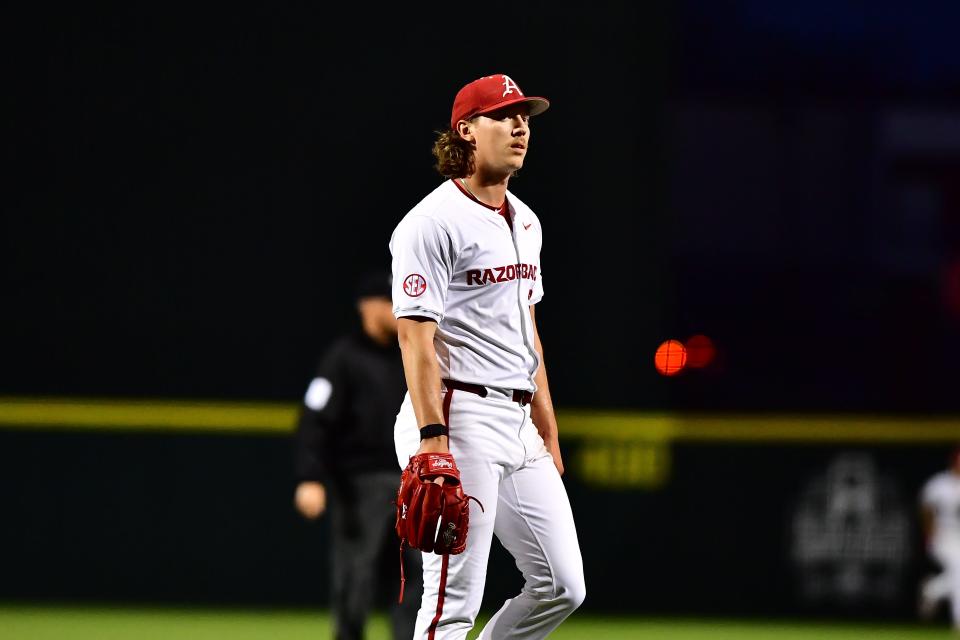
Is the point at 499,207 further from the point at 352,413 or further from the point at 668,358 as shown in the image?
the point at 668,358

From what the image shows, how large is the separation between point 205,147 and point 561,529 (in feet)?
19.8

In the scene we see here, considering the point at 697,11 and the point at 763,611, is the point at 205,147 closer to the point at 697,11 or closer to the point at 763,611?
the point at 763,611

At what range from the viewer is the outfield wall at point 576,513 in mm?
9117

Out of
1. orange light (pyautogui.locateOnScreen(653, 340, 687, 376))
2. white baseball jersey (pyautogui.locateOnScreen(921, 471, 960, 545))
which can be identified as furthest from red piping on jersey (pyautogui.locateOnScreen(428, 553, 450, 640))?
white baseball jersey (pyautogui.locateOnScreen(921, 471, 960, 545))

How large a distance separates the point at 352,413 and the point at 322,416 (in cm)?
13

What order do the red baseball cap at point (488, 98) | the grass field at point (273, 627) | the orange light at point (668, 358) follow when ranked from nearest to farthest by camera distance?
the red baseball cap at point (488, 98) → the grass field at point (273, 627) → the orange light at point (668, 358)

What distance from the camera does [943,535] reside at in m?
8.88

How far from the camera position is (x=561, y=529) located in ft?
13.5

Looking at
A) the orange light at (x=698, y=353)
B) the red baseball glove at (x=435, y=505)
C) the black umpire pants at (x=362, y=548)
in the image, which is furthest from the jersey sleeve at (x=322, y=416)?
the orange light at (x=698, y=353)

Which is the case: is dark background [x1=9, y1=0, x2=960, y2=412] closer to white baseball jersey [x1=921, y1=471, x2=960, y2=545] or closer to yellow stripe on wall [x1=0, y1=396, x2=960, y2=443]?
yellow stripe on wall [x1=0, y1=396, x2=960, y2=443]

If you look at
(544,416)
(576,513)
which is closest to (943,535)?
(576,513)

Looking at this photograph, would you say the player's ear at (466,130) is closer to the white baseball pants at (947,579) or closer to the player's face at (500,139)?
the player's face at (500,139)

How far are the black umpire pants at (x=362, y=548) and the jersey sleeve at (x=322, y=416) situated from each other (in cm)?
13

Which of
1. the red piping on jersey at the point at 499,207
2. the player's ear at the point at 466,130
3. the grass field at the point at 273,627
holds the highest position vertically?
the player's ear at the point at 466,130
